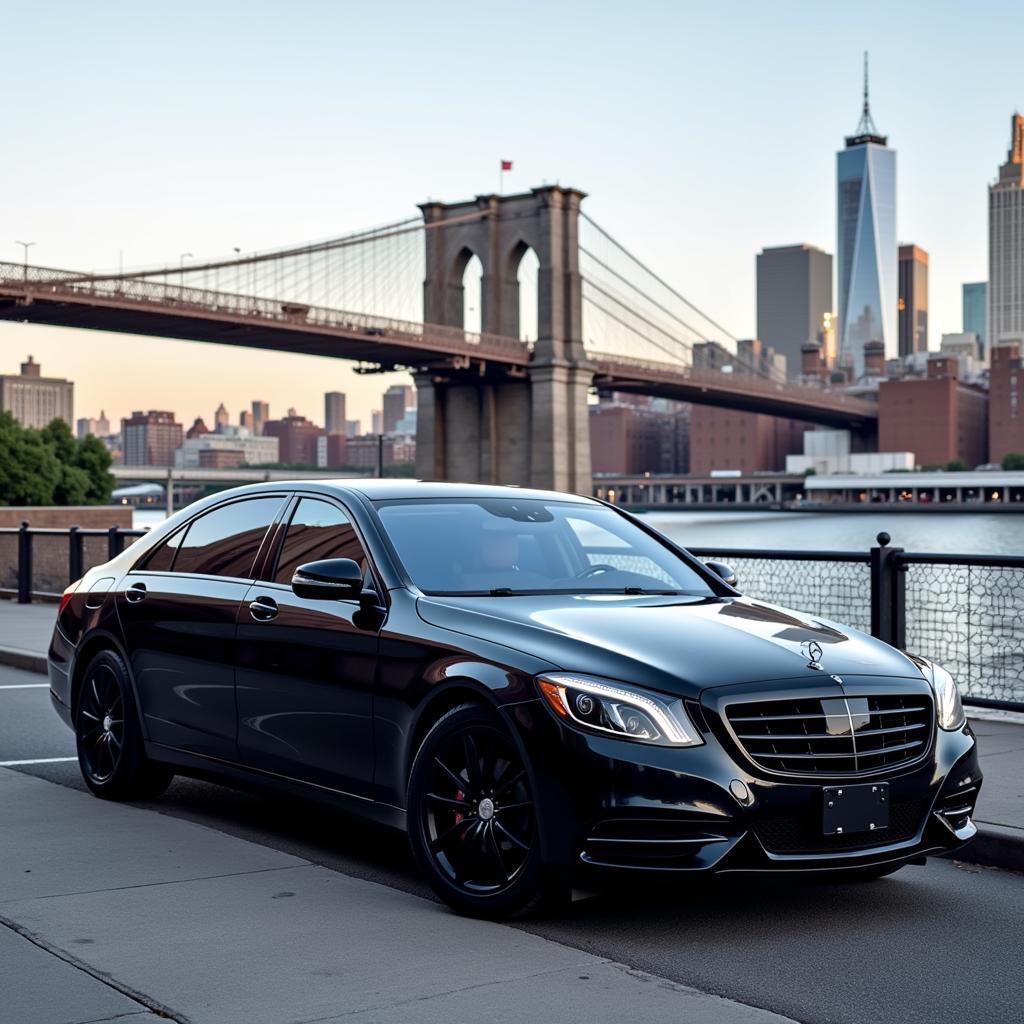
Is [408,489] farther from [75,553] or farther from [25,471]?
[25,471]

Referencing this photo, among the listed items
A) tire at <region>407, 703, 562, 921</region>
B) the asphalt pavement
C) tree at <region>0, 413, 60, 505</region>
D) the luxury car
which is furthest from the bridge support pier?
tire at <region>407, 703, 562, 921</region>

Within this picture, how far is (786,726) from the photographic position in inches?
181

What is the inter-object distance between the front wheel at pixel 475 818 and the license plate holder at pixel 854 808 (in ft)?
2.89

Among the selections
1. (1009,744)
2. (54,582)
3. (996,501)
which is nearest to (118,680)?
(1009,744)

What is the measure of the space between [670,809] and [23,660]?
9.62m

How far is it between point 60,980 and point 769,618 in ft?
8.85

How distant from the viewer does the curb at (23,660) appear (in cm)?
1258

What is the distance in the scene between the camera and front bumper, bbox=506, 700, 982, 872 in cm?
445

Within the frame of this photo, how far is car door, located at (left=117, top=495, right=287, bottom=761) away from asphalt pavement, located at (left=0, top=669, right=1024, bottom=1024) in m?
0.52

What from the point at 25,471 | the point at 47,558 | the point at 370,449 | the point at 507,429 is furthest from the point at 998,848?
the point at 370,449

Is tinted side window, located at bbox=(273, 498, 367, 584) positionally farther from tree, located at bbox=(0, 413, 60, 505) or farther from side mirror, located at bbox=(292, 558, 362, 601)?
tree, located at bbox=(0, 413, 60, 505)

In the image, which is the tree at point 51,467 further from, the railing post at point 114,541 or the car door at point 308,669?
the car door at point 308,669

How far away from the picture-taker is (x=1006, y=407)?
173m

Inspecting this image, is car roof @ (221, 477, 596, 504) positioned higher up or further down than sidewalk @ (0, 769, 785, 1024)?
higher up
